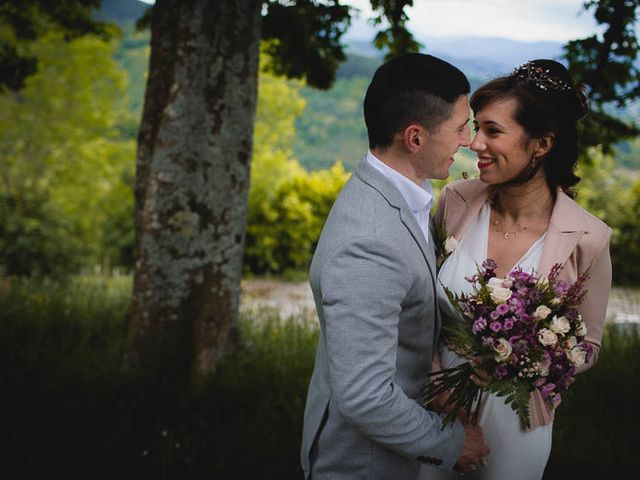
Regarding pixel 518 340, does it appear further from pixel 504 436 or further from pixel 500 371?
pixel 504 436

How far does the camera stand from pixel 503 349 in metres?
1.90

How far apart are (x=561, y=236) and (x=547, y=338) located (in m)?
0.69

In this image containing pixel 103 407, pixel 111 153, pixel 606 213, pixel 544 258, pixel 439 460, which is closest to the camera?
pixel 439 460

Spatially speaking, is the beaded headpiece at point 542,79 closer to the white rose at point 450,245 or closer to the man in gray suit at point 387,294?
the man in gray suit at point 387,294

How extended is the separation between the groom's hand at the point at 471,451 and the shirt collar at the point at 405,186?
A: 917 mm

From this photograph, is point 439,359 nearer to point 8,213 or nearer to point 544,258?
point 544,258

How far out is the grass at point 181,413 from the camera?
345 cm

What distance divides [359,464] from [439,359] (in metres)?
0.67

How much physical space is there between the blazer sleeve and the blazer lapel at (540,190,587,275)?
128 mm

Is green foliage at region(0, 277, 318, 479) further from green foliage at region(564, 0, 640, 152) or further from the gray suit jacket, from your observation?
green foliage at region(564, 0, 640, 152)

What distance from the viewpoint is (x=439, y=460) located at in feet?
6.03

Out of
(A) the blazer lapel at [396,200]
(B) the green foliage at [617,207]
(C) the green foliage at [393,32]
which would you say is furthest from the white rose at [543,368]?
(B) the green foliage at [617,207]

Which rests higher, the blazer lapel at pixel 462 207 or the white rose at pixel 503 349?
the blazer lapel at pixel 462 207

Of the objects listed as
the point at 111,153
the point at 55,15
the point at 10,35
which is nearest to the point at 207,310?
the point at 55,15
